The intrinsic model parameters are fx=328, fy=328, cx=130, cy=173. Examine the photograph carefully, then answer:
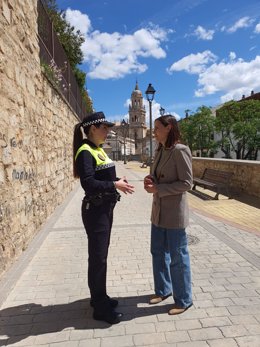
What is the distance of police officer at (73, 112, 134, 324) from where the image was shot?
299 centimetres

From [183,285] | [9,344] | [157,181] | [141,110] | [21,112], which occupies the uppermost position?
[141,110]

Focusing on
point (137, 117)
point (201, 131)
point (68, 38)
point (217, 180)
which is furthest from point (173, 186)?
point (137, 117)

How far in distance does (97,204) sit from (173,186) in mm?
735

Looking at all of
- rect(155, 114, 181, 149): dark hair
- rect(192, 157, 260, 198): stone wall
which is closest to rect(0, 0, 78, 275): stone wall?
rect(155, 114, 181, 149): dark hair

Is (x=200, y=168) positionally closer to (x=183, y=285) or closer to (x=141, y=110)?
(x=183, y=285)

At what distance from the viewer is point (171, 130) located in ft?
10.4

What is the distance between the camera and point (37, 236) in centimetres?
610

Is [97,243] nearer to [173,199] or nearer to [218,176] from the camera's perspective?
[173,199]

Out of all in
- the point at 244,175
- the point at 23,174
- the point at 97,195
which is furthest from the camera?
the point at 244,175

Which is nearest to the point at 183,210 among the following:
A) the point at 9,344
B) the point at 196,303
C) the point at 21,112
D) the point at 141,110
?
the point at 196,303

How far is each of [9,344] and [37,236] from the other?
3357mm

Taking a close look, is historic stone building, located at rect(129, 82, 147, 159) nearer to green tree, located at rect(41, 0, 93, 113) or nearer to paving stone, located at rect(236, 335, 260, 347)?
green tree, located at rect(41, 0, 93, 113)

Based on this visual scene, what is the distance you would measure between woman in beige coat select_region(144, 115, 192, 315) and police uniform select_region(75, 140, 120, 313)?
431 mm

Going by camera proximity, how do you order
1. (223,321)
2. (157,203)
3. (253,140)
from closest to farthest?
(223,321), (157,203), (253,140)
